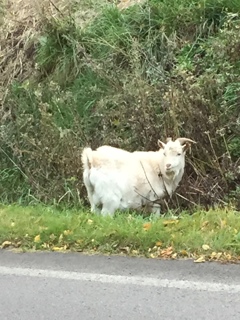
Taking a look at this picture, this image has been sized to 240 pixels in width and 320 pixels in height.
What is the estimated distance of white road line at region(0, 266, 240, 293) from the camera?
4.95m

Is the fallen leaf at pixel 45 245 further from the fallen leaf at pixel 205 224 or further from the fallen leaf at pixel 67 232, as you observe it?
the fallen leaf at pixel 205 224

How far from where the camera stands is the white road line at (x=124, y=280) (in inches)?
195

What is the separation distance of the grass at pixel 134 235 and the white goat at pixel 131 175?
55 centimetres

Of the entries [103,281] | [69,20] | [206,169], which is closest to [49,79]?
[69,20]

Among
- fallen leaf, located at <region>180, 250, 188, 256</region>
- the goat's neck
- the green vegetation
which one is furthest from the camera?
the green vegetation

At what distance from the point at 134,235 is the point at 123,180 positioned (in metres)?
1.56

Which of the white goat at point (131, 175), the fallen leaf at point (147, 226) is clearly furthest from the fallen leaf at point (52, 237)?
the white goat at point (131, 175)

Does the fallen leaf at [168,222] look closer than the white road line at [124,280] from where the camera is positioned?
No

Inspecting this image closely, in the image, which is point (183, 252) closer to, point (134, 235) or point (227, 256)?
point (227, 256)

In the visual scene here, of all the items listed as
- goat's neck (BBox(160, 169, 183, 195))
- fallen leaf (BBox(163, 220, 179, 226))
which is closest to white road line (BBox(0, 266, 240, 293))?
fallen leaf (BBox(163, 220, 179, 226))

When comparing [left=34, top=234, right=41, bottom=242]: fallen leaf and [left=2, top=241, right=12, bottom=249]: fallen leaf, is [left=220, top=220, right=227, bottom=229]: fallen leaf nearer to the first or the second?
[left=34, top=234, right=41, bottom=242]: fallen leaf

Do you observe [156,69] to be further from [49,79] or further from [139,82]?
[49,79]

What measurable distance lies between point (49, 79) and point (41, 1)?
1458 mm

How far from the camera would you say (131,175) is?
24.4 feet
